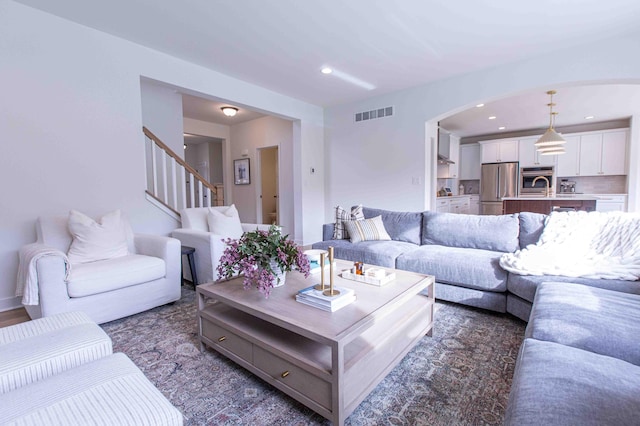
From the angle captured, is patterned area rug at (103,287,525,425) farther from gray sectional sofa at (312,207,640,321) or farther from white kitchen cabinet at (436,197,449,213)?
white kitchen cabinet at (436,197,449,213)

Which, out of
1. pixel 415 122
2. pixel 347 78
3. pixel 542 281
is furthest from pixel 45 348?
pixel 415 122

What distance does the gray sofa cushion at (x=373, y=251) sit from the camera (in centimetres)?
299

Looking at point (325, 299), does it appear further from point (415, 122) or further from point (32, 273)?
point (415, 122)

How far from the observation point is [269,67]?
12.8 feet

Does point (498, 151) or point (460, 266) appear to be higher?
point (498, 151)

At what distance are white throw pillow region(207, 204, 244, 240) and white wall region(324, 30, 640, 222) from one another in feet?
8.27

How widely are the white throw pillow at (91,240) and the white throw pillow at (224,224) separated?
0.95m

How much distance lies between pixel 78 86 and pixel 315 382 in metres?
3.42

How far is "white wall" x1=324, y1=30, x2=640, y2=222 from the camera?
11.0ft

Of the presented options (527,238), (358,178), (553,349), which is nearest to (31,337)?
(553,349)

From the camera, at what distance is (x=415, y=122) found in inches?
186

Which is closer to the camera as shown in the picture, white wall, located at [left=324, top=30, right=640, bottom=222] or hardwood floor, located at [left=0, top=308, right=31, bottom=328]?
hardwood floor, located at [left=0, top=308, right=31, bottom=328]

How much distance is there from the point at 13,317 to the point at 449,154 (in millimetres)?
7643

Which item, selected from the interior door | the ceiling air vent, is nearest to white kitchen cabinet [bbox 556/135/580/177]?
the ceiling air vent
